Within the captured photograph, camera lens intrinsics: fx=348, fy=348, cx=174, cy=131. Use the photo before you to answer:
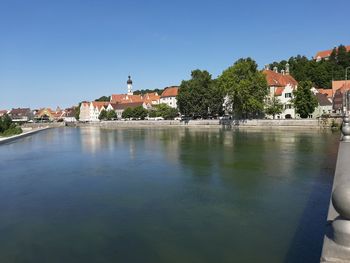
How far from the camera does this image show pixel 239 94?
68125 millimetres

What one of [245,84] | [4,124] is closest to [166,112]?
[245,84]

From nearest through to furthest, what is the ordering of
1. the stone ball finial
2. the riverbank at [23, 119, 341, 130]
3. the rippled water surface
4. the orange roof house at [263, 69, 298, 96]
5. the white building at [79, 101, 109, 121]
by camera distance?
the stone ball finial, the rippled water surface, the riverbank at [23, 119, 341, 130], the orange roof house at [263, 69, 298, 96], the white building at [79, 101, 109, 121]

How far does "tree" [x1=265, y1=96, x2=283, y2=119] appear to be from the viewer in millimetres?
74312

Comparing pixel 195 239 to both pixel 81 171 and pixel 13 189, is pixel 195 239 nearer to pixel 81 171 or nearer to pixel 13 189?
pixel 13 189

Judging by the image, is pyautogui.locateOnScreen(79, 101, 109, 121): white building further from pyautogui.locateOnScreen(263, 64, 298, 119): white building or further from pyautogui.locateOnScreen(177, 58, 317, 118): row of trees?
pyautogui.locateOnScreen(263, 64, 298, 119): white building

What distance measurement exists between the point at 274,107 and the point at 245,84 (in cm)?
1173

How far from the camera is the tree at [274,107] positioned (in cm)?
7431

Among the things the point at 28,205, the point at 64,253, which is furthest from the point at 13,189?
the point at 64,253

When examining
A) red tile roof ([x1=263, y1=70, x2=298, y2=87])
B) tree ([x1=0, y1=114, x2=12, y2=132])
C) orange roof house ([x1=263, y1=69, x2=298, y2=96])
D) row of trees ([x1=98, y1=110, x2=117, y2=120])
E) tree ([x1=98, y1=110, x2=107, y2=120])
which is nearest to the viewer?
tree ([x1=0, y1=114, x2=12, y2=132])

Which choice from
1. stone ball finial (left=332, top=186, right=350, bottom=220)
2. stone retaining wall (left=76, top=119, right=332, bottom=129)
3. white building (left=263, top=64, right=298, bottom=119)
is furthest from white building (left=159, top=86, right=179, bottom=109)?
stone ball finial (left=332, top=186, right=350, bottom=220)

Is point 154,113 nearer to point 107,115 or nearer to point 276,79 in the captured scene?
point 107,115

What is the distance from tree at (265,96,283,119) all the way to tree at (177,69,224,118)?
13038 mm

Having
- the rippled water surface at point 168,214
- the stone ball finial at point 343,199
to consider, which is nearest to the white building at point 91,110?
the rippled water surface at point 168,214

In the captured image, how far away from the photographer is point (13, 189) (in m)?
16.3
